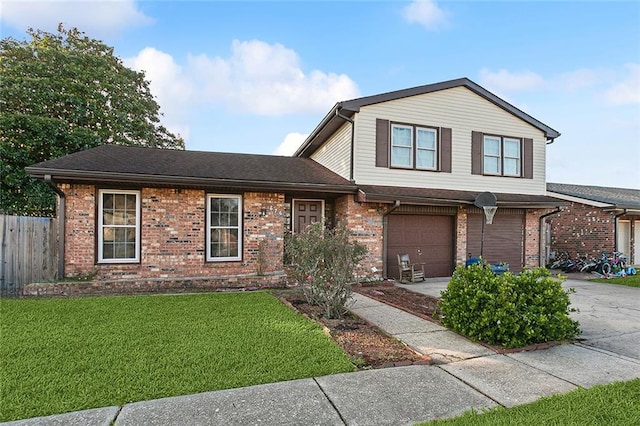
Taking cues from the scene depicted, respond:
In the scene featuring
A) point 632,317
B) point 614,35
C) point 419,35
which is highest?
point 419,35

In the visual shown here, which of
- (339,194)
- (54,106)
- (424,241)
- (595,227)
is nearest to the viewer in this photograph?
(339,194)

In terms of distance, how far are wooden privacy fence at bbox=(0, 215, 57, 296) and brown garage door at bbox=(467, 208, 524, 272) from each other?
11686 mm

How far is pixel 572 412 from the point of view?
9.12 ft

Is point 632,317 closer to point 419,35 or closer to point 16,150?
point 419,35

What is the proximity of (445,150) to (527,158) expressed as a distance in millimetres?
3307

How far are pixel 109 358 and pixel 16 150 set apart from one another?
14.9 m

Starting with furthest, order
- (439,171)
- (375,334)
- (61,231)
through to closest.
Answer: (439,171)
(61,231)
(375,334)

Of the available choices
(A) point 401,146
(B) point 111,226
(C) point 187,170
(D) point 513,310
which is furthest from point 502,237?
(B) point 111,226

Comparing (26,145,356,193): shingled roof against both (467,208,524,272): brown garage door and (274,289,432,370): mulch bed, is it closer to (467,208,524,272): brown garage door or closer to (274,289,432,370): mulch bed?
(274,289,432,370): mulch bed

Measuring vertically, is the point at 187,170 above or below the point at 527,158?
below

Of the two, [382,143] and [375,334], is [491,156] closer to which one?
[382,143]

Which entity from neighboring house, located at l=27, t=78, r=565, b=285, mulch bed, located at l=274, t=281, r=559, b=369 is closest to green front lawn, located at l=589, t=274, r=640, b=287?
neighboring house, located at l=27, t=78, r=565, b=285

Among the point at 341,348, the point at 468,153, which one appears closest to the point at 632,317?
the point at 341,348

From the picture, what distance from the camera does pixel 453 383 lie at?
3.38m
